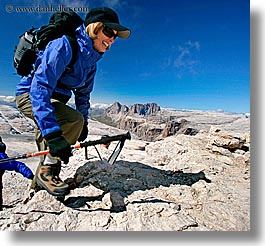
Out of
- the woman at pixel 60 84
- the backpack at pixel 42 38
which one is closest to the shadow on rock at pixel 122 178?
the woman at pixel 60 84

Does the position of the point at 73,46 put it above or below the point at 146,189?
above

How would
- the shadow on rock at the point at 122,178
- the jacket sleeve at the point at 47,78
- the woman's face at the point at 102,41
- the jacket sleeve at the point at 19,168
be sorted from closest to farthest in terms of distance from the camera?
the jacket sleeve at the point at 47,78 < the woman's face at the point at 102,41 < the shadow on rock at the point at 122,178 < the jacket sleeve at the point at 19,168

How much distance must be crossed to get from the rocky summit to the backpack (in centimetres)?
58

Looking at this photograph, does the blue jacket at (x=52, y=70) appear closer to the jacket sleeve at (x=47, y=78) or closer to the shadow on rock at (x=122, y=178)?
the jacket sleeve at (x=47, y=78)

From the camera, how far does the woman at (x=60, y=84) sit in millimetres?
1122

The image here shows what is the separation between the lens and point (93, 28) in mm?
1199

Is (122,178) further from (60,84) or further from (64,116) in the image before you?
(60,84)

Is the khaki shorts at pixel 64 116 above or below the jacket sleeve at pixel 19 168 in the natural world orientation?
above

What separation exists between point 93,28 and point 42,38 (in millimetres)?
214

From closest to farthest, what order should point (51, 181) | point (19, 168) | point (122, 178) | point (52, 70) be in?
point (52, 70) < point (51, 181) < point (122, 178) < point (19, 168)

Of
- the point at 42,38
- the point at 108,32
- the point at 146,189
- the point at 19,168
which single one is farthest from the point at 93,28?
the point at 19,168

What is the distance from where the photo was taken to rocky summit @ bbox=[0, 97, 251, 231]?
121cm

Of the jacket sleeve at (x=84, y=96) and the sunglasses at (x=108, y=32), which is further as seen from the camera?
the jacket sleeve at (x=84, y=96)

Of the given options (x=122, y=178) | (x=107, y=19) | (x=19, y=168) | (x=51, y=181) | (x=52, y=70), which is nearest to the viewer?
(x=52, y=70)
